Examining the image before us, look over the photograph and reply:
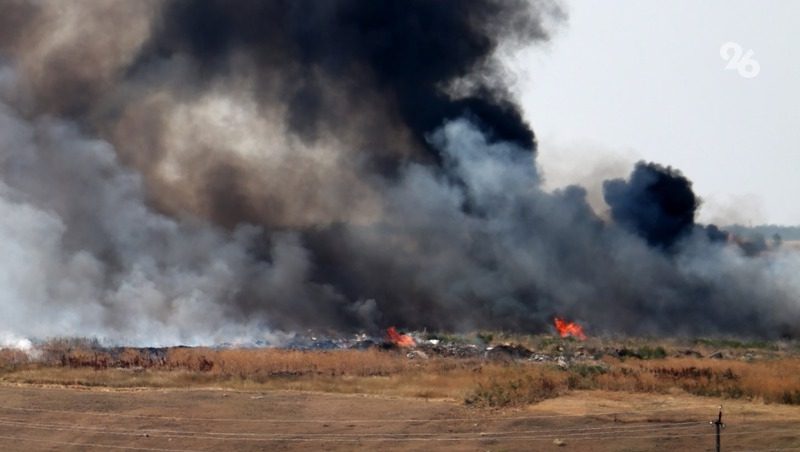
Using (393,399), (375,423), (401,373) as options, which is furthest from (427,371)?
(375,423)

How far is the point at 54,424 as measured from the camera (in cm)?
3931

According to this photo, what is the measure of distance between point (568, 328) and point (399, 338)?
1096 cm

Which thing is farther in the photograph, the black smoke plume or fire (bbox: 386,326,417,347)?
the black smoke plume

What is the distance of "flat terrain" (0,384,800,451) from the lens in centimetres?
3384

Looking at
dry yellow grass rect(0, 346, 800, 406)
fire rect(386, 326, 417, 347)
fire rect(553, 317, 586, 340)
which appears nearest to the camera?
dry yellow grass rect(0, 346, 800, 406)

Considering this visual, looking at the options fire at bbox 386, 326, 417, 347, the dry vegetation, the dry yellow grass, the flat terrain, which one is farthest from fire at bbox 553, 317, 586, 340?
the flat terrain

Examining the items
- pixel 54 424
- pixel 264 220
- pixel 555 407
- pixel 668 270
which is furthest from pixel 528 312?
pixel 54 424

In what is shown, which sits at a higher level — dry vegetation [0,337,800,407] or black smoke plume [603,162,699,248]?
black smoke plume [603,162,699,248]

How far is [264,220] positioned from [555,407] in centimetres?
4012

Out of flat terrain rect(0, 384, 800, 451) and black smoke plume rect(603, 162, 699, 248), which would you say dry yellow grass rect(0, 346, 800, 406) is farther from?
black smoke plume rect(603, 162, 699, 248)

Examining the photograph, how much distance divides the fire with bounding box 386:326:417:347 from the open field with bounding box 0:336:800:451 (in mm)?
3538

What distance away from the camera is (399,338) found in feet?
208

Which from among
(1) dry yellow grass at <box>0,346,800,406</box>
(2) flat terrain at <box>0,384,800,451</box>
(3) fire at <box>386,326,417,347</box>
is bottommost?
(2) flat terrain at <box>0,384,800,451</box>

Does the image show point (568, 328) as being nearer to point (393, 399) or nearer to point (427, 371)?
point (427, 371)
